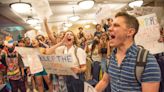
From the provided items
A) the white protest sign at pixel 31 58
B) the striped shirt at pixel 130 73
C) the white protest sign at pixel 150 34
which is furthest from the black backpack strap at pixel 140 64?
the white protest sign at pixel 31 58

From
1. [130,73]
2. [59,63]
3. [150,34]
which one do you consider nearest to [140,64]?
[130,73]

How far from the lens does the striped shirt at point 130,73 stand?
1.52 metres

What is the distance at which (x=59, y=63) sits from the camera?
3.00 metres

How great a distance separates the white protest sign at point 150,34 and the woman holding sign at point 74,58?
854 mm

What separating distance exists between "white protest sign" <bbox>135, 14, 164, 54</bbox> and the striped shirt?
4.10 feet

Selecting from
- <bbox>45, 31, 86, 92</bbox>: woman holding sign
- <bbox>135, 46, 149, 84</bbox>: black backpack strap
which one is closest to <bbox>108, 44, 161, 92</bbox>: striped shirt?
<bbox>135, 46, 149, 84</bbox>: black backpack strap

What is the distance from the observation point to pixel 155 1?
38.3 feet

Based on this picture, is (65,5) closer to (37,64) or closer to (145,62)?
(37,64)

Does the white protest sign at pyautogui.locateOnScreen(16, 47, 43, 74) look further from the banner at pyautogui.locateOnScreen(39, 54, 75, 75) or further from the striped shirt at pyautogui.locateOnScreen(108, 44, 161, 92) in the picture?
the striped shirt at pyautogui.locateOnScreen(108, 44, 161, 92)

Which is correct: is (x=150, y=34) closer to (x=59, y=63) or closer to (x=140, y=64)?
(x=59, y=63)

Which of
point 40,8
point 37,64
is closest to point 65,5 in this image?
point 37,64

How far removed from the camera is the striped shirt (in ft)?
4.97

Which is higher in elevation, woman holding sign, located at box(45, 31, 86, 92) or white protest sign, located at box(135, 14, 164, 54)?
white protest sign, located at box(135, 14, 164, 54)

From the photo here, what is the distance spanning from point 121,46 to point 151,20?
126 centimetres
